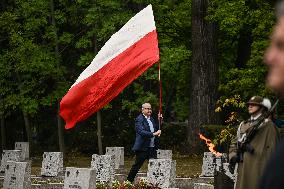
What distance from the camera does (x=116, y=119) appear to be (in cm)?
3816

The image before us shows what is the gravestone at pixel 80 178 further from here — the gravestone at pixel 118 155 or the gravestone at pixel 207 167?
the gravestone at pixel 118 155

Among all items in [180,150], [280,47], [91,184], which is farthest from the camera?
[180,150]

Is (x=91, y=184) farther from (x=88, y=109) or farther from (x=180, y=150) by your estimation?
(x=180, y=150)

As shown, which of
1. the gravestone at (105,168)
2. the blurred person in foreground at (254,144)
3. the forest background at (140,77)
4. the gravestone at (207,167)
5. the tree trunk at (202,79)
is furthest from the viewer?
the tree trunk at (202,79)

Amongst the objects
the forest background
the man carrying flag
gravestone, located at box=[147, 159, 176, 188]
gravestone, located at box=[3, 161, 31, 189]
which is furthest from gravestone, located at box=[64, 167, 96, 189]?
the forest background

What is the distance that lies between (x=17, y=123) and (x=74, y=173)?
24783 millimetres

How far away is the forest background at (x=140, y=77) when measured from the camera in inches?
1048

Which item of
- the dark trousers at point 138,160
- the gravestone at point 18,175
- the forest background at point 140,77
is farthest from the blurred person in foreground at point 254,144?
the forest background at point 140,77

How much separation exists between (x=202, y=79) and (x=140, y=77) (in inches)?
93.1

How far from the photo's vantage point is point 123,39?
47.9 feet

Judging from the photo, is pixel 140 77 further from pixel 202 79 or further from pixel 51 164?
pixel 51 164

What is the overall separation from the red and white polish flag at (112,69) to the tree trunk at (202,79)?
16097 millimetres

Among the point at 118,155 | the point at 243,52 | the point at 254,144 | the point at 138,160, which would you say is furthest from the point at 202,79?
the point at 254,144

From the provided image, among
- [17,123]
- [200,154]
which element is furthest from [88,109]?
[17,123]
